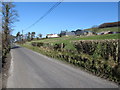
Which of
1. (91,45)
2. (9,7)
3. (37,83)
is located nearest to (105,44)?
(91,45)

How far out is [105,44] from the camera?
11.7 meters

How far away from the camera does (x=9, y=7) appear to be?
3741cm

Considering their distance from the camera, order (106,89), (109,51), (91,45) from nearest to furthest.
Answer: (106,89) < (109,51) < (91,45)

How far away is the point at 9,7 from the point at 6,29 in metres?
6.68

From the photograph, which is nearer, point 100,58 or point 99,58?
point 99,58

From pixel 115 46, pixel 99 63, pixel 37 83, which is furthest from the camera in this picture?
pixel 115 46

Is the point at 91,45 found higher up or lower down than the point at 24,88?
higher up

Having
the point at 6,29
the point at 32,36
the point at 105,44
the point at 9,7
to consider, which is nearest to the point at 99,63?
the point at 105,44

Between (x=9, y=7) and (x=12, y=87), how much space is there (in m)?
36.4

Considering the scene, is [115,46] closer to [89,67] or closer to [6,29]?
[89,67]

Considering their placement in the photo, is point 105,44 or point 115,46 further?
point 105,44

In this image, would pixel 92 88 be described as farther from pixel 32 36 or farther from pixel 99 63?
pixel 32 36

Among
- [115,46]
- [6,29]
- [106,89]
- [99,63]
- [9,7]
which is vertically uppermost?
[9,7]

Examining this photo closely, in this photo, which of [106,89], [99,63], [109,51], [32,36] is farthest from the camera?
[32,36]
